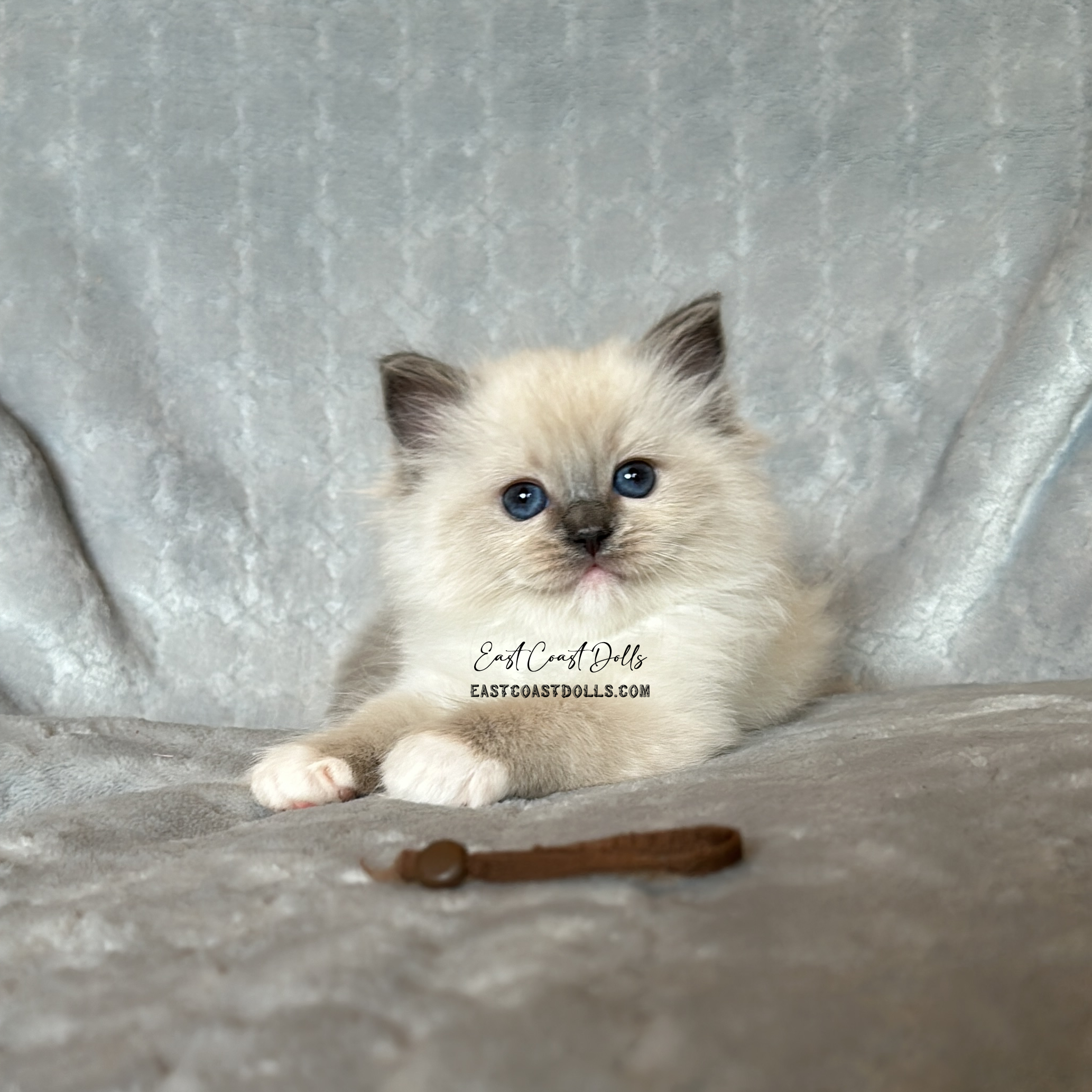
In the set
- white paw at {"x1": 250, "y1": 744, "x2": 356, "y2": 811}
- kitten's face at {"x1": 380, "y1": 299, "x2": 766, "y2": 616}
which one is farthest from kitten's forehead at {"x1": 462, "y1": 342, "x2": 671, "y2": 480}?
white paw at {"x1": 250, "y1": 744, "x2": 356, "y2": 811}

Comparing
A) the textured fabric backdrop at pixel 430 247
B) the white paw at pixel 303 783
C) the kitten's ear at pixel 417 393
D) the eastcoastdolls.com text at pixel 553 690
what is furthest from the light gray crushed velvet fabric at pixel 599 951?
the textured fabric backdrop at pixel 430 247

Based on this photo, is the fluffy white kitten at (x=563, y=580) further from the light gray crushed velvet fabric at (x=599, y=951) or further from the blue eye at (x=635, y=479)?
the light gray crushed velvet fabric at (x=599, y=951)

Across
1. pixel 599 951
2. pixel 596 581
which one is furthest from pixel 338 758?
pixel 599 951

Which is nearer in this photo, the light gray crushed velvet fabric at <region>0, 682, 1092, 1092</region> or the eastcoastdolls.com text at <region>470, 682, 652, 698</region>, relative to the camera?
the light gray crushed velvet fabric at <region>0, 682, 1092, 1092</region>

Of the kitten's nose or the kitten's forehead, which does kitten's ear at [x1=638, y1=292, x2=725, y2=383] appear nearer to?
the kitten's forehead

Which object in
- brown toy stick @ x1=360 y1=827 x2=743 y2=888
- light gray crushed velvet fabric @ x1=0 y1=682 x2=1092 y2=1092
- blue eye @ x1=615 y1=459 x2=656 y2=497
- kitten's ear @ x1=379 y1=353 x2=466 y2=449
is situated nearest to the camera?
light gray crushed velvet fabric @ x1=0 y1=682 x2=1092 y2=1092

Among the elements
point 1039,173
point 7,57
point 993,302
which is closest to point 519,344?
point 993,302

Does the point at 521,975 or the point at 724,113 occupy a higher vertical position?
the point at 724,113

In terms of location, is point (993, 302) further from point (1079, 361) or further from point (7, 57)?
point (7, 57)
